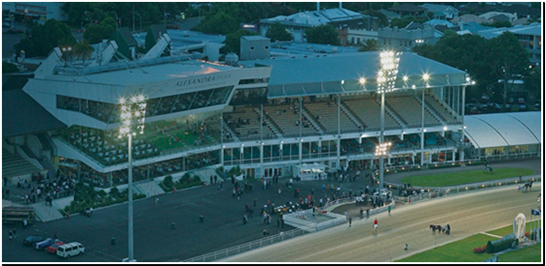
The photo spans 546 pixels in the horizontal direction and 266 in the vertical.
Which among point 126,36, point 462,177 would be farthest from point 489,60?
point 126,36

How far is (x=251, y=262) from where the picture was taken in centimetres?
7075

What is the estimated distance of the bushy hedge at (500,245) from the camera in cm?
7388

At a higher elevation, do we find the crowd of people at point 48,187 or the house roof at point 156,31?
the house roof at point 156,31

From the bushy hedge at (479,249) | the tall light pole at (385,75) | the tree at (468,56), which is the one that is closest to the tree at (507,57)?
the tree at (468,56)

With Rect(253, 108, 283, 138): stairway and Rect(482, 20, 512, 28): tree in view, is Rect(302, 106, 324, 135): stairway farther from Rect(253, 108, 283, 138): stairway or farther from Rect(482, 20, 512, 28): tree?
Rect(482, 20, 512, 28): tree

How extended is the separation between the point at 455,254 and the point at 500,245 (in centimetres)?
315

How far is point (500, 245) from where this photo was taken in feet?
245

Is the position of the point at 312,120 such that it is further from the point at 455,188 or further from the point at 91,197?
the point at 91,197

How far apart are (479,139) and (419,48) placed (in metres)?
34.1

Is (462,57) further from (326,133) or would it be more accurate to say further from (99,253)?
(99,253)

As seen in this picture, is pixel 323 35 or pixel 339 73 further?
pixel 323 35

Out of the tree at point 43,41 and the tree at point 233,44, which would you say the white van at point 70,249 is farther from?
the tree at point 43,41

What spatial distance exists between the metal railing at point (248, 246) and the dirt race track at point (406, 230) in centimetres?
64

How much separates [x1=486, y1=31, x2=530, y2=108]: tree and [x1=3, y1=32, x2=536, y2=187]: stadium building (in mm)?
24322
